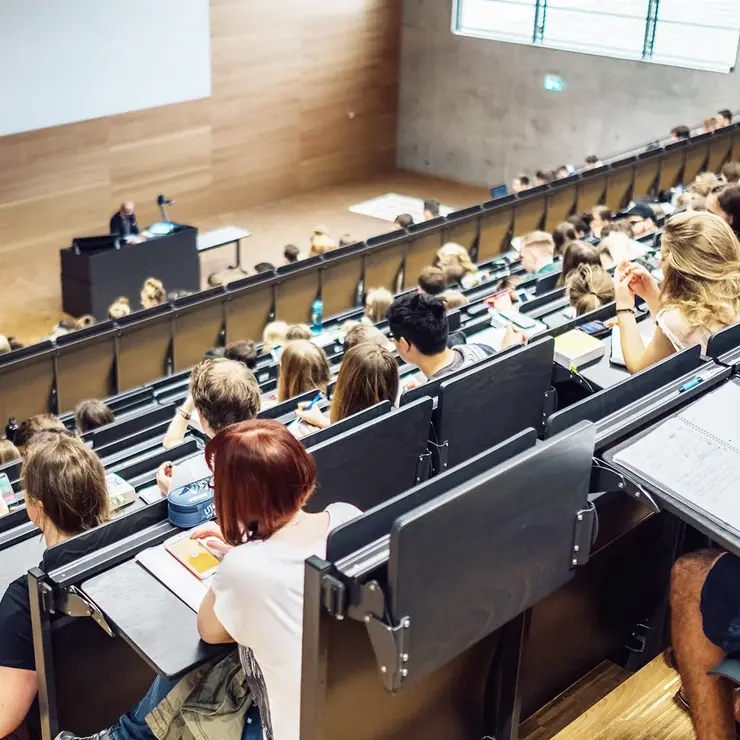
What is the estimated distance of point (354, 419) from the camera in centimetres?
329

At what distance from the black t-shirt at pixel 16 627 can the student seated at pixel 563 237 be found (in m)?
6.32

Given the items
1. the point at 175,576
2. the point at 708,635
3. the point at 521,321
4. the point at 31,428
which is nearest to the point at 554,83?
the point at 521,321

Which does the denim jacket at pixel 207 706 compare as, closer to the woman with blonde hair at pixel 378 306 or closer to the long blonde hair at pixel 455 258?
the woman with blonde hair at pixel 378 306

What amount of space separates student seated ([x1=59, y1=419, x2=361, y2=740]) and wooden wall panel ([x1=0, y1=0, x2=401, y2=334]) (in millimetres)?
9684

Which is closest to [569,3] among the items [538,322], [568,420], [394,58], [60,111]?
[394,58]

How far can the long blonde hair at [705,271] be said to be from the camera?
372cm

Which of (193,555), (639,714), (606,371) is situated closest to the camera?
(193,555)

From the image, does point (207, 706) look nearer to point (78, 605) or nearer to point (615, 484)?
point (78, 605)

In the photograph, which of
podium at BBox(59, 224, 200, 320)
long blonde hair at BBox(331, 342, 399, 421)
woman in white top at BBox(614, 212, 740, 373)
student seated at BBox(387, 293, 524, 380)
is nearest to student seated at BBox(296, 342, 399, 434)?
long blonde hair at BBox(331, 342, 399, 421)

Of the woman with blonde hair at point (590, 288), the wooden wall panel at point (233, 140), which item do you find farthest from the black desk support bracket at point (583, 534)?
the wooden wall panel at point (233, 140)

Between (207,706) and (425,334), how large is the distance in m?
2.15

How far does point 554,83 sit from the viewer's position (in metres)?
15.6

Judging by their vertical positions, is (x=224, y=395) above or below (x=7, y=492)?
above

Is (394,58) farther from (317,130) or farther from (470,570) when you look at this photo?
(470,570)
